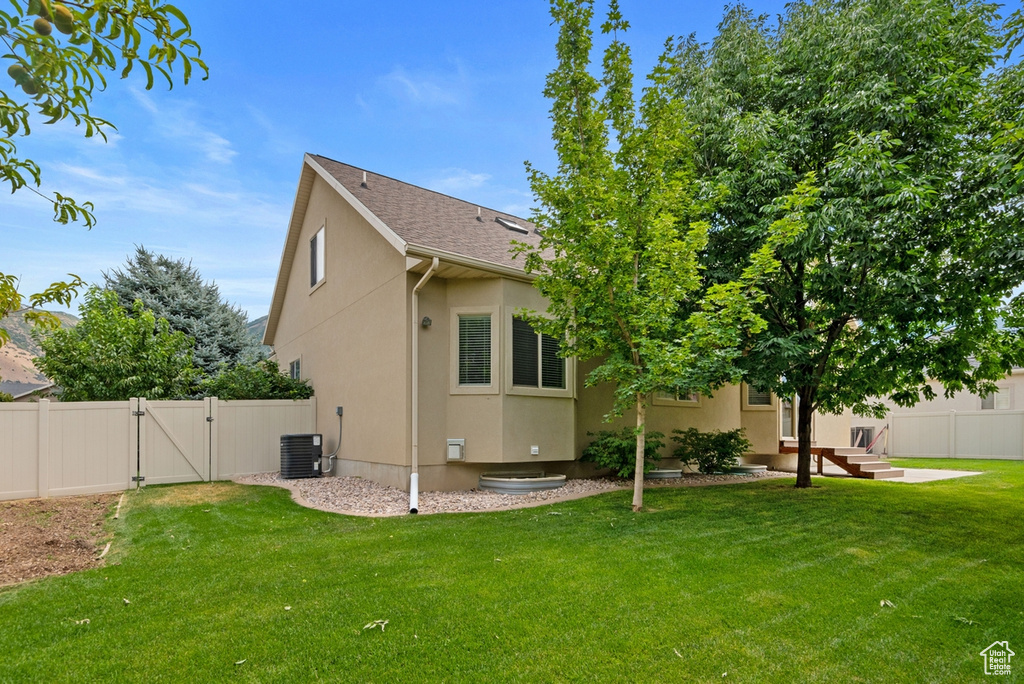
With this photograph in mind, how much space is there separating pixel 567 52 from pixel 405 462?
6.45 m

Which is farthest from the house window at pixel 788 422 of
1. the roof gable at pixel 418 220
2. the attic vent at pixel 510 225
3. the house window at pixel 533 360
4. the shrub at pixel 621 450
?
the attic vent at pixel 510 225

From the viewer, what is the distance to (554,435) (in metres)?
9.82

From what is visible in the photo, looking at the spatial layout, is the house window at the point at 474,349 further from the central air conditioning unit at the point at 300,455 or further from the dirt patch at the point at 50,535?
the dirt patch at the point at 50,535

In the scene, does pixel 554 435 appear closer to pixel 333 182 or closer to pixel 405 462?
pixel 405 462

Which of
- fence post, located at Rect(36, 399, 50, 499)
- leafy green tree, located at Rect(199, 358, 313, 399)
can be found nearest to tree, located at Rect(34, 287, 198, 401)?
leafy green tree, located at Rect(199, 358, 313, 399)

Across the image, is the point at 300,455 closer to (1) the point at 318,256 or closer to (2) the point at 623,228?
(1) the point at 318,256

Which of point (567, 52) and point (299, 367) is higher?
point (567, 52)

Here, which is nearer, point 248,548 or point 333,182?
point 248,548

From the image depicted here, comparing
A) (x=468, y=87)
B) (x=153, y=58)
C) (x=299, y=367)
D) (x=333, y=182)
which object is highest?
(x=468, y=87)

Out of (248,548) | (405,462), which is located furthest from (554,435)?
(248,548)

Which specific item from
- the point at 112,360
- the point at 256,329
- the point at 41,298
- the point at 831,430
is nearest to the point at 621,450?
the point at 41,298

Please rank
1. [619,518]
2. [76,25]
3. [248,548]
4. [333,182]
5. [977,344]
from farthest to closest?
[333,182] < [977,344] < [619,518] < [248,548] < [76,25]

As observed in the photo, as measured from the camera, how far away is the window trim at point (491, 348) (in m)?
9.32

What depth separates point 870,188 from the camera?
7316 millimetres
